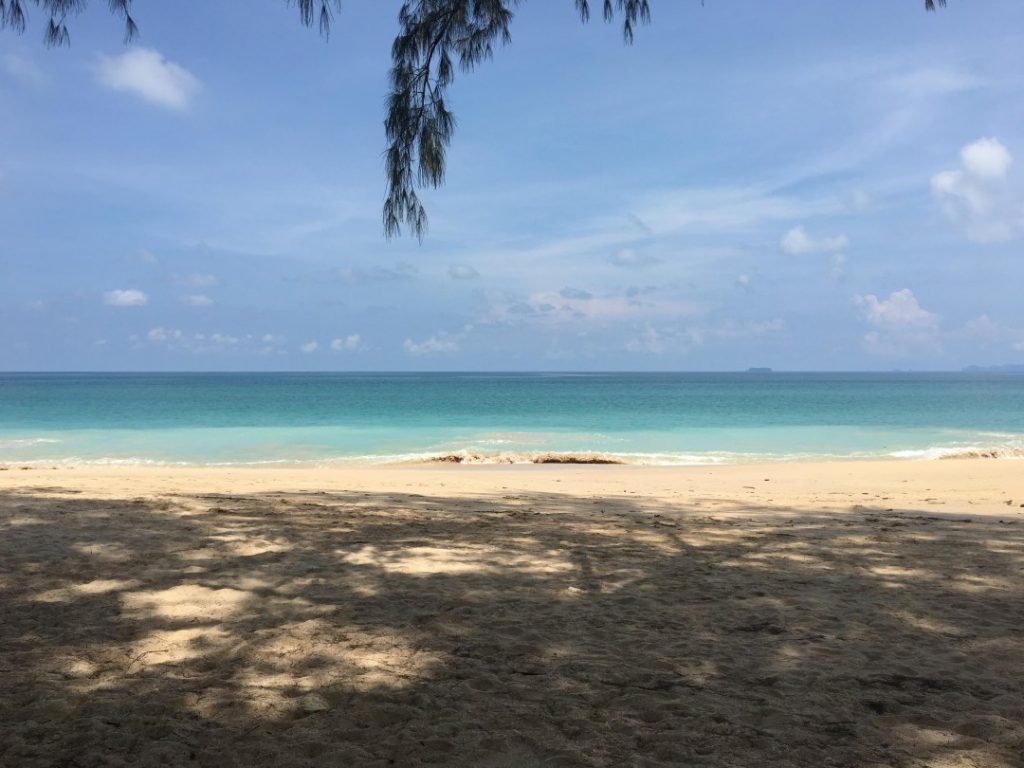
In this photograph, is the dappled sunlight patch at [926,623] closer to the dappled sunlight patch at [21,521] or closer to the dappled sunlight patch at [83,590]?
the dappled sunlight patch at [83,590]

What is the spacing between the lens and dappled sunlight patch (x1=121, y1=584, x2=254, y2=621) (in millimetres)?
4152

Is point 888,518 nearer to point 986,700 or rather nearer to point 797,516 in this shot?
point 797,516

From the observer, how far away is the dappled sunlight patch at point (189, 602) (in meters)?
4.15

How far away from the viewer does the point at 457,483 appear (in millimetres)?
12664

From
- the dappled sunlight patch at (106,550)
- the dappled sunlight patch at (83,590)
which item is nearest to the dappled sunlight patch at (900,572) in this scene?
the dappled sunlight patch at (83,590)

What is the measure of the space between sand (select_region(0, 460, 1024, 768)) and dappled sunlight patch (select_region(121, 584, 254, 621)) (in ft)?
0.07

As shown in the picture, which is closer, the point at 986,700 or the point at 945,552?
the point at 986,700

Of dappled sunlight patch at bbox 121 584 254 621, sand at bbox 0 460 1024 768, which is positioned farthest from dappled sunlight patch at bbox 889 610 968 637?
dappled sunlight patch at bbox 121 584 254 621

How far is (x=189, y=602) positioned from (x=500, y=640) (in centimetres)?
204

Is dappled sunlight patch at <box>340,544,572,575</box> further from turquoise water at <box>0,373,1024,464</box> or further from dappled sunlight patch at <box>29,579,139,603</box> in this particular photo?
turquoise water at <box>0,373,1024,464</box>

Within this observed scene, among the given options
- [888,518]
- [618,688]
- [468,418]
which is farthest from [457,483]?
[468,418]

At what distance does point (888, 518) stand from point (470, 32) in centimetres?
725

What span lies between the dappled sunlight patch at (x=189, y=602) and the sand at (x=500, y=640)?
0.02 metres

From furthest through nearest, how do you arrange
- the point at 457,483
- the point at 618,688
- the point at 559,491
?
the point at 457,483
the point at 559,491
the point at 618,688
